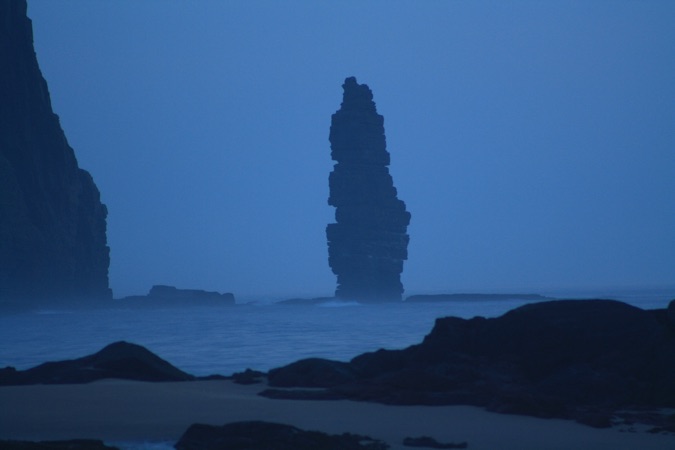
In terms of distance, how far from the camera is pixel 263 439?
44.7ft

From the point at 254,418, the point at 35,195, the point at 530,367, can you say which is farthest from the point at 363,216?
the point at 254,418

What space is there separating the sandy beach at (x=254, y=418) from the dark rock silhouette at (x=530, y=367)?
0.66m

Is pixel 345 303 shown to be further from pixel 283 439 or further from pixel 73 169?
pixel 283 439

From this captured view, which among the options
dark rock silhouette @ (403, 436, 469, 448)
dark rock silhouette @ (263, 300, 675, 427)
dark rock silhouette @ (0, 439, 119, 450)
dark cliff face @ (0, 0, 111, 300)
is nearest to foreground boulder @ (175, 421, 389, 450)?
dark rock silhouette @ (403, 436, 469, 448)

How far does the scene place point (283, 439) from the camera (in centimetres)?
1358

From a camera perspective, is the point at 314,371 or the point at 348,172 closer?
the point at 314,371

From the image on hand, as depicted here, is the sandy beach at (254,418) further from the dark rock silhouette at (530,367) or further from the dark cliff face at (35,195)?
the dark cliff face at (35,195)

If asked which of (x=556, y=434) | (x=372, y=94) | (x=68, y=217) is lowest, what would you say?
(x=556, y=434)

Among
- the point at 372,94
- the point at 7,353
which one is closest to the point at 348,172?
the point at 372,94

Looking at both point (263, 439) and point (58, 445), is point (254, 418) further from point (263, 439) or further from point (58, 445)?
point (58, 445)

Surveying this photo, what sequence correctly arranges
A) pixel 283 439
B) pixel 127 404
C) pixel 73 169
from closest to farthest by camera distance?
pixel 283 439 → pixel 127 404 → pixel 73 169

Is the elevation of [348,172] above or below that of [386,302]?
above

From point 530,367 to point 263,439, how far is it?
8.45m

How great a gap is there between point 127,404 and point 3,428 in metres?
2.92
